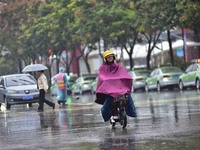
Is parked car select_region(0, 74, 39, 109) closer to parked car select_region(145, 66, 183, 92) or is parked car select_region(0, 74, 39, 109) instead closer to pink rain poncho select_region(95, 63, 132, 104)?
parked car select_region(145, 66, 183, 92)

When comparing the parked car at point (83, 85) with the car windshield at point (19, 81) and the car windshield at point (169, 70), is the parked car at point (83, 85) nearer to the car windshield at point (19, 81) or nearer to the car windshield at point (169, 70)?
the car windshield at point (169, 70)

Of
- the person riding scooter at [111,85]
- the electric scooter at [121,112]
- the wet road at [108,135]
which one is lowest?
the wet road at [108,135]

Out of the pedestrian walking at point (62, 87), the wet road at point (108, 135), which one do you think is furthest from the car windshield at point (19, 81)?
the wet road at point (108, 135)

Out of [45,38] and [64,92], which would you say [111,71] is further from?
[45,38]

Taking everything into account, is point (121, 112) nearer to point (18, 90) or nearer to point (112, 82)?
point (112, 82)

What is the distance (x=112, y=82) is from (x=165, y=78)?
27.0m

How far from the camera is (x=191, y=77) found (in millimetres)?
37719

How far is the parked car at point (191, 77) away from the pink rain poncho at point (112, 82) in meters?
22.0

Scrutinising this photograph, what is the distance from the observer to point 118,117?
15.1 meters

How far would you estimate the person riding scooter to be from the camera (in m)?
14.8

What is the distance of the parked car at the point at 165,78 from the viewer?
41406mm

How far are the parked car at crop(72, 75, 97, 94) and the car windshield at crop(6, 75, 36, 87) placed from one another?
2266 cm

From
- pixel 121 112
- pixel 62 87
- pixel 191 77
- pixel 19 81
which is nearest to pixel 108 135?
pixel 121 112

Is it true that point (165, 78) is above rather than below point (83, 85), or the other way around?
above
